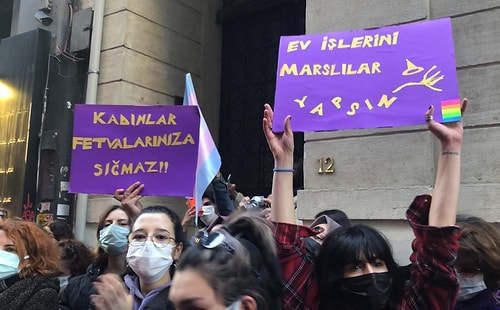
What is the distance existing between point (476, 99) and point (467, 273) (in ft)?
8.41

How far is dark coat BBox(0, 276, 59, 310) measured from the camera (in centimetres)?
302

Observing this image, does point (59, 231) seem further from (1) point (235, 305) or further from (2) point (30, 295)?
(1) point (235, 305)

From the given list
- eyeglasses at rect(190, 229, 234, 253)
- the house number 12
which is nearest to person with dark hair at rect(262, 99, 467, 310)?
eyeglasses at rect(190, 229, 234, 253)

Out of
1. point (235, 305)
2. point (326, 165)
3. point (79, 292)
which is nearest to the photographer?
point (235, 305)

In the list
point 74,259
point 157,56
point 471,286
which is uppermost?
point 157,56

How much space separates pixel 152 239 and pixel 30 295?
2.65 feet

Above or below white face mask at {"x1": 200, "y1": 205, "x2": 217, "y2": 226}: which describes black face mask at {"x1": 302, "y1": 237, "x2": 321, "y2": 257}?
below

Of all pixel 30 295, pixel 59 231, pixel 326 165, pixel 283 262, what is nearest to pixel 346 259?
pixel 283 262

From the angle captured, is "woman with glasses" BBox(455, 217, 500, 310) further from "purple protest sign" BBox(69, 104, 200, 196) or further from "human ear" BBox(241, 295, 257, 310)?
"purple protest sign" BBox(69, 104, 200, 196)

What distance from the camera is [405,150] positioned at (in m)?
4.91

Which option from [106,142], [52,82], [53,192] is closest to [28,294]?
[106,142]

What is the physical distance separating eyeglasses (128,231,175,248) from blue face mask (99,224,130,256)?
2.66ft

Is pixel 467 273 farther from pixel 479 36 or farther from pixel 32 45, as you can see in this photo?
pixel 32 45

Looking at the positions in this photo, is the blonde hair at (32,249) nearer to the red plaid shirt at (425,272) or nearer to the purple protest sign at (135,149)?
the purple protest sign at (135,149)
